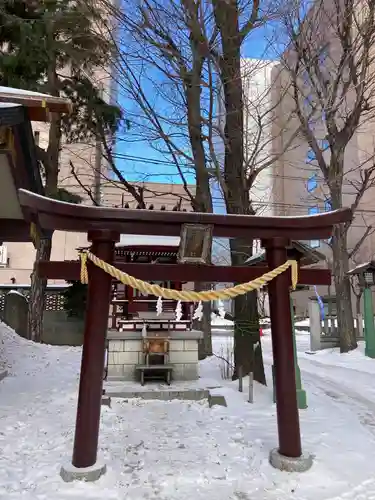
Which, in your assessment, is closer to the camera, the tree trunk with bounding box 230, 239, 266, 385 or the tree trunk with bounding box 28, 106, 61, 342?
the tree trunk with bounding box 230, 239, 266, 385

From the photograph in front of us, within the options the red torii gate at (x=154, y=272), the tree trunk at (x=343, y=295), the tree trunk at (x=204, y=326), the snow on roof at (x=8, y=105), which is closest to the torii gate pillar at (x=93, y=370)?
the red torii gate at (x=154, y=272)

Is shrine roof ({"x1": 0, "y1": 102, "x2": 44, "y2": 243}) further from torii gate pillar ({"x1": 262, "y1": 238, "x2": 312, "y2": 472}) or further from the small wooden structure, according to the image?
torii gate pillar ({"x1": 262, "y1": 238, "x2": 312, "y2": 472})

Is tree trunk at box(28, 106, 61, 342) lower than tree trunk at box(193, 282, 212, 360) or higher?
higher

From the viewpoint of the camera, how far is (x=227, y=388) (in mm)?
8258

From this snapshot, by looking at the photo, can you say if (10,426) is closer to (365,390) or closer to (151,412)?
(151,412)

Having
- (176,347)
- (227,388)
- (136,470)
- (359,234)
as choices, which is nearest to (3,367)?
(176,347)

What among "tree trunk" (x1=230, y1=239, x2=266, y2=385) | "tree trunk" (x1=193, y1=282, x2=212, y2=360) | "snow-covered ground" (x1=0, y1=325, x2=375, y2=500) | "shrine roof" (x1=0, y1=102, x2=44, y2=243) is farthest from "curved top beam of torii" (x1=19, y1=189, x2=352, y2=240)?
"tree trunk" (x1=193, y1=282, x2=212, y2=360)

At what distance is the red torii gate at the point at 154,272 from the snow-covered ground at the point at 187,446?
1.07 ft

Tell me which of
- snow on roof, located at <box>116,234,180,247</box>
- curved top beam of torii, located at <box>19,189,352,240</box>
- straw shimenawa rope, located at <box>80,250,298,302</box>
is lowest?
straw shimenawa rope, located at <box>80,250,298,302</box>

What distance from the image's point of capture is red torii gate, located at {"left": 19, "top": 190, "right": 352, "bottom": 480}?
15.7ft

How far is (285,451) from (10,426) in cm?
391

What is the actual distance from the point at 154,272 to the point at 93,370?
4.32ft

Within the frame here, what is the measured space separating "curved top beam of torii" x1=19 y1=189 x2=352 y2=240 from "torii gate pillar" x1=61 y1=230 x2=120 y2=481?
0.70ft

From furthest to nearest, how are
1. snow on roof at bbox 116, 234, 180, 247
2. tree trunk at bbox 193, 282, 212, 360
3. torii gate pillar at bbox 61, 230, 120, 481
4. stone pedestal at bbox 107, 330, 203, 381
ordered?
tree trunk at bbox 193, 282, 212, 360
snow on roof at bbox 116, 234, 180, 247
stone pedestal at bbox 107, 330, 203, 381
torii gate pillar at bbox 61, 230, 120, 481
